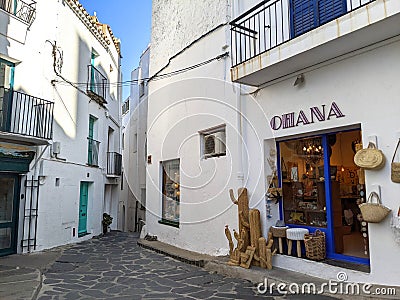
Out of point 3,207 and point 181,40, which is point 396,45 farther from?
point 3,207

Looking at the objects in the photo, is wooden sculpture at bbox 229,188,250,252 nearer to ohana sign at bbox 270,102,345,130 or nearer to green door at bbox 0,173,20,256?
ohana sign at bbox 270,102,345,130

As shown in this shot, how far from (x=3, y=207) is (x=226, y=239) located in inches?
262

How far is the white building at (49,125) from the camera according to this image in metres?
9.70

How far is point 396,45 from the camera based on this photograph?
5090mm

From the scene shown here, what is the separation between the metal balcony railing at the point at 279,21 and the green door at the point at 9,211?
7.39 metres

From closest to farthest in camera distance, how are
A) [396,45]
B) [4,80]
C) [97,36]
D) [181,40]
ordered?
1. [396,45]
2. [4,80]
3. [181,40]
4. [97,36]

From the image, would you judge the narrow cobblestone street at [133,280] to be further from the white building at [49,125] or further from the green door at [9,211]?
the white building at [49,125]

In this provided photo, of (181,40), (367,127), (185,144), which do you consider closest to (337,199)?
(367,127)

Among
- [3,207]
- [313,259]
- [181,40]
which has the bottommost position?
[313,259]

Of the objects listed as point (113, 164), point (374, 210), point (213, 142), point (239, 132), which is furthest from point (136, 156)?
point (374, 210)

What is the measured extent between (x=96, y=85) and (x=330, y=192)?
1141cm

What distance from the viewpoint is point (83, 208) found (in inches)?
547

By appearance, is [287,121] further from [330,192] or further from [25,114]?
[25,114]

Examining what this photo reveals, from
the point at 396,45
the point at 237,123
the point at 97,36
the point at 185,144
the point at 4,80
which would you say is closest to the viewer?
the point at 396,45
